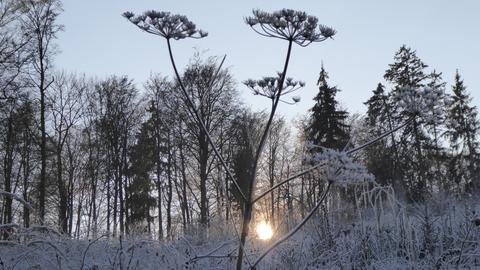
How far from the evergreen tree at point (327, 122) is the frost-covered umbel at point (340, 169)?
2560 cm

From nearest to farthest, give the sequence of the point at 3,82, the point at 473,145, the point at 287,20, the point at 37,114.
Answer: the point at 287,20
the point at 3,82
the point at 37,114
the point at 473,145

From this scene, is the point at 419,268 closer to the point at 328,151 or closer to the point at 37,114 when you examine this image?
the point at 328,151

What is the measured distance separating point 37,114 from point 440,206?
2074 centimetres

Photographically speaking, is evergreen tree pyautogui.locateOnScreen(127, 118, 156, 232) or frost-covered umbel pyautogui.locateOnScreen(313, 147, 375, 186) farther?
evergreen tree pyautogui.locateOnScreen(127, 118, 156, 232)

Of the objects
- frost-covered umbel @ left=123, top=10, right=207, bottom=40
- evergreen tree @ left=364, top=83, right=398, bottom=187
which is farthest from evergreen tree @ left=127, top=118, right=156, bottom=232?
frost-covered umbel @ left=123, top=10, right=207, bottom=40

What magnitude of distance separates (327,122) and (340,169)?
27.0 metres

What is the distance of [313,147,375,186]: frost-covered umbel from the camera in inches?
115

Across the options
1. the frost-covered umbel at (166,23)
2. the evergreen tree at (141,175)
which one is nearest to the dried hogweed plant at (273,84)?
the frost-covered umbel at (166,23)

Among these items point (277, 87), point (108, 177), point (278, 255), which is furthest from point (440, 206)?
point (108, 177)

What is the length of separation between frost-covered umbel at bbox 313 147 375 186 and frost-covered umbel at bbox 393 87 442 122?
1.22 metres

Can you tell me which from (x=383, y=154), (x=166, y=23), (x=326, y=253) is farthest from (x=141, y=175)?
(x=166, y=23)

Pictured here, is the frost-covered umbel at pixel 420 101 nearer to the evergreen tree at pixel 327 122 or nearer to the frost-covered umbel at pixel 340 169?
the frost-covered umbel at pixel 340 169

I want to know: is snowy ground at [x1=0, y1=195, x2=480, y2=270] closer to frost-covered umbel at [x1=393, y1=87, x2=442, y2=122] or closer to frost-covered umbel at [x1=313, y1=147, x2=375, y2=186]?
frost-covered umbel at [x1=393, y1=87, x2=442, y2=122]

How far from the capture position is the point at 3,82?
19.8 m
